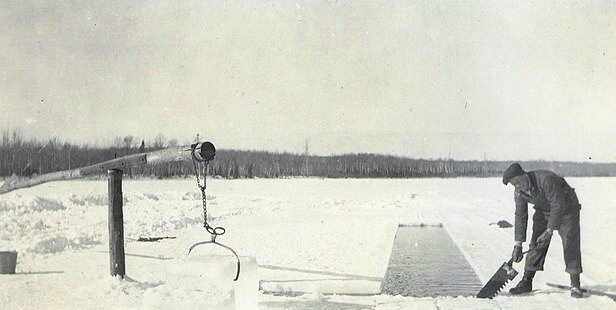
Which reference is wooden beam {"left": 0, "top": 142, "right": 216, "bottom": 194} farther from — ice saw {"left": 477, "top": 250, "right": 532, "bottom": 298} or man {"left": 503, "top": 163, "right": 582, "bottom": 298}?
ice saw {"left": 477, "top": 250, "right": 532, "bottom": 298}

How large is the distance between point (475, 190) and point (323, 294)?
17.9 metres

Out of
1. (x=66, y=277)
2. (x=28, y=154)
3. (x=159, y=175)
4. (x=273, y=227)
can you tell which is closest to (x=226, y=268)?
(x=66, y=277)

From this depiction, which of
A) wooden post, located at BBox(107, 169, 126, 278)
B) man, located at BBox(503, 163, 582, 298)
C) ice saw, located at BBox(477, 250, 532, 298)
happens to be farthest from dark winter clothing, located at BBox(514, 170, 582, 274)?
wooden post, located at BBox(107, 169, 126, 278)

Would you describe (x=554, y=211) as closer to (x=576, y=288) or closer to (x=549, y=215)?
(x=549, y=215)

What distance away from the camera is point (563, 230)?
579cm

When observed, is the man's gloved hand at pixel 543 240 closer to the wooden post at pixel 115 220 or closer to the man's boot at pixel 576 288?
the man's boot at pixel 576 288

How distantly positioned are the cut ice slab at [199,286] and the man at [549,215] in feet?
9.58

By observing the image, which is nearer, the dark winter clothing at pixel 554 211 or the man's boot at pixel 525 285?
the dark winter clothing at pixel 554 211

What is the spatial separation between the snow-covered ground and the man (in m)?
0.27

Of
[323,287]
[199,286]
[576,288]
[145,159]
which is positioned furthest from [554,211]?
[145,159]

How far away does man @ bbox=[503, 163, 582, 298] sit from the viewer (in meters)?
5.67

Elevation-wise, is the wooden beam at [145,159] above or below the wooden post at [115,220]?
above

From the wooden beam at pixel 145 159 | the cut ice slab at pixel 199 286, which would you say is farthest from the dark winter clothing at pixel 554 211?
the cut ice slab at pixel 199 286

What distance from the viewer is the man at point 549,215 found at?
18.6ft
